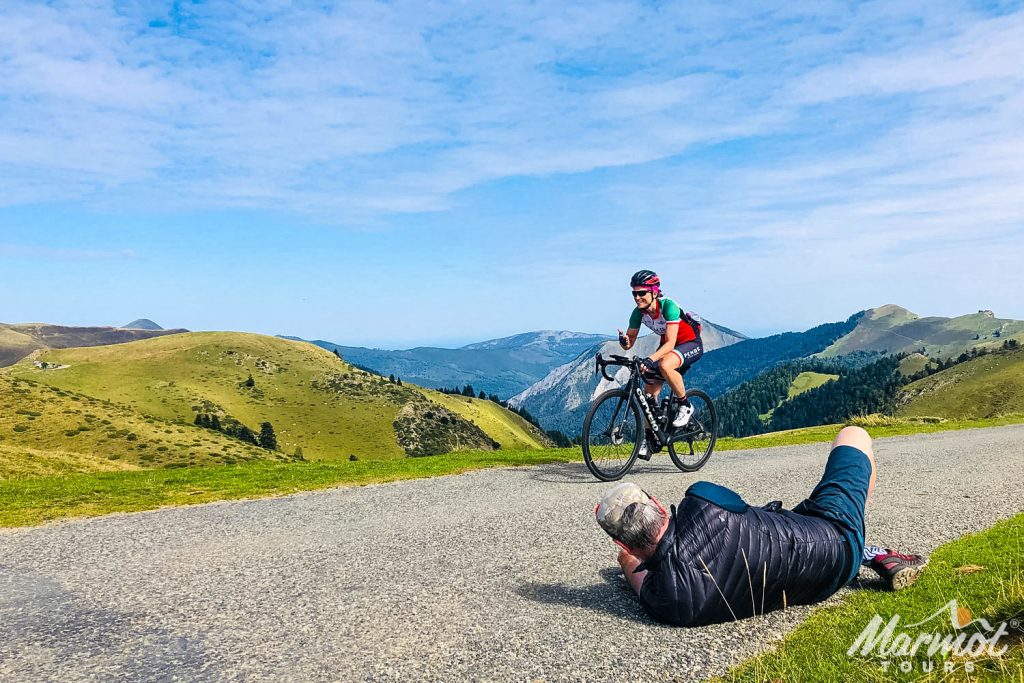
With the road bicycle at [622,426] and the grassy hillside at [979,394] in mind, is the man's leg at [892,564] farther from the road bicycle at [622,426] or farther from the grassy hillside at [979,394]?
the grassy hillside at [979,394]

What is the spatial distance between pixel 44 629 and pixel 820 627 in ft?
22.3

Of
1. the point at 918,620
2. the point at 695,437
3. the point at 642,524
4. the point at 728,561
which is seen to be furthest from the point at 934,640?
the point at 695,437

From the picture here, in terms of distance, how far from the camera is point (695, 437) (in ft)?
45.3

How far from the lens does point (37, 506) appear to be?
10930mm

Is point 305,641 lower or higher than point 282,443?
higher

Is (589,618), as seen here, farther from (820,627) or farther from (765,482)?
(765,482)

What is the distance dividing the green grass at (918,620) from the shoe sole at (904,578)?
75 millimetres

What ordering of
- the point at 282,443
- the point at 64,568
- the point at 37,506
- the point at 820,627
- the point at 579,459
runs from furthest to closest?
the point at 282,443
the point at 579,459
the point at 37,506
the point at 64,568
the point at 820,627

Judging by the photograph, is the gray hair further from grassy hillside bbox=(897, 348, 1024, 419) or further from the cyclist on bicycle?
grassy hillside bbox=(897, 348, 1024, 419)

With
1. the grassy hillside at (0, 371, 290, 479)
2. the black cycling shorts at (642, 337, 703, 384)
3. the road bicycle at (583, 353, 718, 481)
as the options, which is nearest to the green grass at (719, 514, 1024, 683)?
the road bicycle at (583, 353, 718, 481)

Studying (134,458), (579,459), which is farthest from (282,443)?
(579,459)

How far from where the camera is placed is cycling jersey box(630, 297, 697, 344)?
41.3ft

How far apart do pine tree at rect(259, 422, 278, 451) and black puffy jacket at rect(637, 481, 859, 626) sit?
179964 mm

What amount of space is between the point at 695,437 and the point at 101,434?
160457mm
